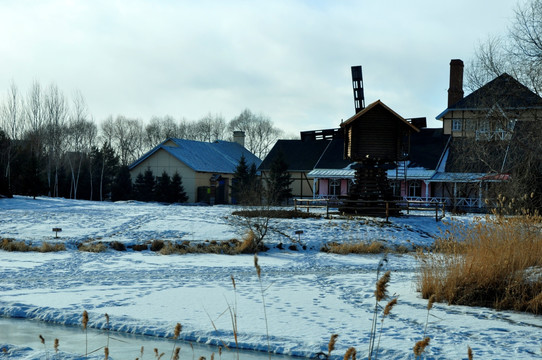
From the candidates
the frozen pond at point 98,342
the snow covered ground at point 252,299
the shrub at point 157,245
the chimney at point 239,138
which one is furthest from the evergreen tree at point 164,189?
the frozen pond at point 98,342

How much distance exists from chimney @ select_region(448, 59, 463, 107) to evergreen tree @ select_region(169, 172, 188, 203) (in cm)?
2276

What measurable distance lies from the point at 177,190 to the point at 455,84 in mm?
24066

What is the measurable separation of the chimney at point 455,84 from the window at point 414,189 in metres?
8.12

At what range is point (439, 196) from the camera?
4097 cm

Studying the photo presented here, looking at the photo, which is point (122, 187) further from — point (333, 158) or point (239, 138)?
point (239, 138)

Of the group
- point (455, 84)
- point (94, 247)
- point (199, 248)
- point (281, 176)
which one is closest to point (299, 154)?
point (281, 176)

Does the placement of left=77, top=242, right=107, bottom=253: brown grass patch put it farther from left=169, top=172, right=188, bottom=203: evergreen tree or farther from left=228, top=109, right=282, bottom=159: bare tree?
left=228, top=109, right=282, bottom=159: bare tree

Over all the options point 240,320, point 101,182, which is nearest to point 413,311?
point 240,320

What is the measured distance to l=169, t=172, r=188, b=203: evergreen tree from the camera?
1901 inches

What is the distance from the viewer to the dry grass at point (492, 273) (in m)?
A: 10.4

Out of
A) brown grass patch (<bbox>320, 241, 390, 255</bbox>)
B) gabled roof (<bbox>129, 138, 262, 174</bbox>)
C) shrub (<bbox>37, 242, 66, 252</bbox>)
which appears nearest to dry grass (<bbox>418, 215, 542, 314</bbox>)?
brown grass patch (<bbox>320, 241, 390, 255</bbox>)

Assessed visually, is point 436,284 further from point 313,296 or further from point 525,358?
point 525,358

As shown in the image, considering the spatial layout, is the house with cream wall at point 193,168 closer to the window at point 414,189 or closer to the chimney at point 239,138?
the chimney at point 239,138

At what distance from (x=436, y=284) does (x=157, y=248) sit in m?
12.1
